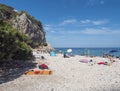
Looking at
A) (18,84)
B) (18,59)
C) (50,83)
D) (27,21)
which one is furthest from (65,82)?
(27,21)

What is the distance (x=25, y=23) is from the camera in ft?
220

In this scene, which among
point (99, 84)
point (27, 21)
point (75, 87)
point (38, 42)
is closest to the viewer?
point (75, 87)

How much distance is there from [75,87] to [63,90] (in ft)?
4.10

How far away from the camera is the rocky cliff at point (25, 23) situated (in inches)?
2537

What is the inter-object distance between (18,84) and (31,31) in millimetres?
56330

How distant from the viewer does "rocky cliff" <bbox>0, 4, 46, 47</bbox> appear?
6444cm

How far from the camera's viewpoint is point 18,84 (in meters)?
14.5

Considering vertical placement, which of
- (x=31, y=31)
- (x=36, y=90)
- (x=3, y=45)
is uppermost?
(x=31, y=31)

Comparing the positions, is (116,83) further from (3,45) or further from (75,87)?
(3,45)

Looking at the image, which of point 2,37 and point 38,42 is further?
point 38,42

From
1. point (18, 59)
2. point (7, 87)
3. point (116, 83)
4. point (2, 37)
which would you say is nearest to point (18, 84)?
point (7, 87)

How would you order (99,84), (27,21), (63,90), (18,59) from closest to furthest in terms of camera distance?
(63,90), (99,84), (18,59), (27,21)

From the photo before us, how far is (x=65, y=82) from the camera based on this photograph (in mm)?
15430

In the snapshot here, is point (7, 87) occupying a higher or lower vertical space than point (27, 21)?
lower
